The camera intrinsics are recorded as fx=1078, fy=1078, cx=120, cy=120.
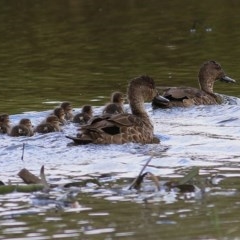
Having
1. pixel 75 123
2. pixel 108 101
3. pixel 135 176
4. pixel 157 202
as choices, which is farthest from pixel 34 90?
pixel 157 202

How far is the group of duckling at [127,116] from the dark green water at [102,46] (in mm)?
886

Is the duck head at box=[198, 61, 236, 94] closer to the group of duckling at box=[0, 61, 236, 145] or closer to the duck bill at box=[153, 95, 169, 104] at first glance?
the group of duckling at box=[0, 61, 236, 145]

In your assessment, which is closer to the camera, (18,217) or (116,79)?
(18,217)

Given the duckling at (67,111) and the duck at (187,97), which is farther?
the duck at (187,97)

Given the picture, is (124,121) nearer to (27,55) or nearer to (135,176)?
(135,176)

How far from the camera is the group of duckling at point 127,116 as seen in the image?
37.1 ft

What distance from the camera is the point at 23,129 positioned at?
11.9 meters

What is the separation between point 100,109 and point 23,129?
6.83 feet

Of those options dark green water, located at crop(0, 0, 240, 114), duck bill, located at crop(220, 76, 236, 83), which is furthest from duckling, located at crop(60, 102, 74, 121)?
duck bill, located at crop(220, 76, 236, 83)

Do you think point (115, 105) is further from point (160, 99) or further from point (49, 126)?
point (49, 126)

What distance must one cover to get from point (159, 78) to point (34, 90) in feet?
6.80

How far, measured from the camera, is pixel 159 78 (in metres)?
16.5

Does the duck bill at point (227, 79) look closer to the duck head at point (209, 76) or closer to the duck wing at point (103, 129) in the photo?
the duck head at point (209, 76)

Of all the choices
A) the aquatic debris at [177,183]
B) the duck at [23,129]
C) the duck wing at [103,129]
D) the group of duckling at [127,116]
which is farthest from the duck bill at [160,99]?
the aquatic debris at [177,183]
